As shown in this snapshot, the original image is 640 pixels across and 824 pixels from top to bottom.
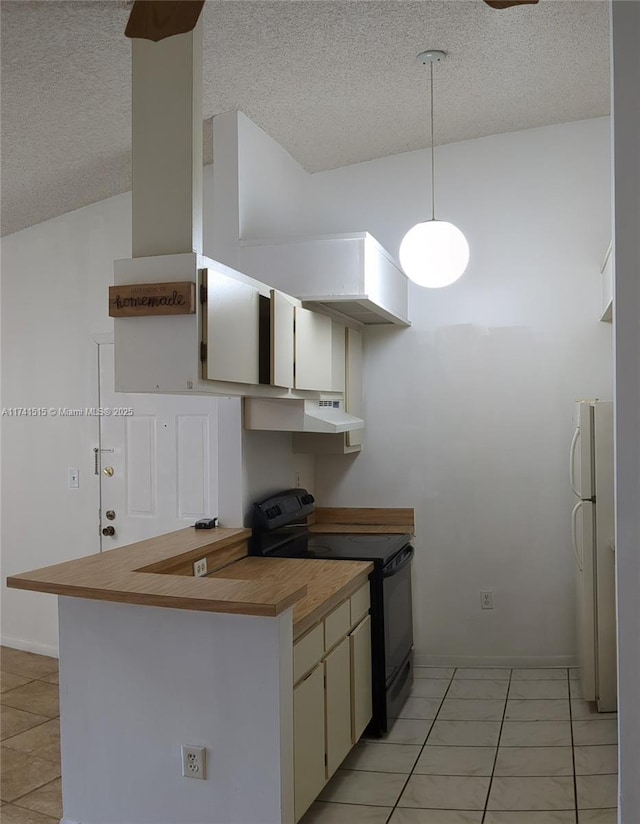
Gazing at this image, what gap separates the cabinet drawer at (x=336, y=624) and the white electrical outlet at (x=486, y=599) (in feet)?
5.47

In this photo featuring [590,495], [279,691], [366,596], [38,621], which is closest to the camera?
[279,691]

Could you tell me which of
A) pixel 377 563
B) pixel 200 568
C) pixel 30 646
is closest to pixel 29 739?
pixel 200 568

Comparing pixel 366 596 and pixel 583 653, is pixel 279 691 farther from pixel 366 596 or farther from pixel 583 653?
pixel 583 653

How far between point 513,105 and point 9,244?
11.2 feet

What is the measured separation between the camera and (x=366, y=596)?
3869 millimetres

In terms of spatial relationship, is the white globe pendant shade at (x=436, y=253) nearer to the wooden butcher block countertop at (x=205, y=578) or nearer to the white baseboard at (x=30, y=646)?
the wooden butcher block countertop at (x=205, y=578)

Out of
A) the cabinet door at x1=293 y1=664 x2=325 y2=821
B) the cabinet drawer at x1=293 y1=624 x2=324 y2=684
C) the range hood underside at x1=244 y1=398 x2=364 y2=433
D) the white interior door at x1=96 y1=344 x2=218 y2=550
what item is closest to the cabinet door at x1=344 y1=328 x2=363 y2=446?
the range hood underside at x1=244 y1=398 x2=364 y2=433

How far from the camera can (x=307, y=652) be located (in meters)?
2.98

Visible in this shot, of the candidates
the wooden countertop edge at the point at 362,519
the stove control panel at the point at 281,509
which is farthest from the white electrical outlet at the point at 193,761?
the wooden countertop edge at the point at 362,519

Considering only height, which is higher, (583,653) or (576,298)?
(576,298)

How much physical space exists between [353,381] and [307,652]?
222 cm

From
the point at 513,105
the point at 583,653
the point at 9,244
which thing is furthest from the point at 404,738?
the point at 9,244

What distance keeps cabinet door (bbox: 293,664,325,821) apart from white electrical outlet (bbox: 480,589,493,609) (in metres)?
2.06

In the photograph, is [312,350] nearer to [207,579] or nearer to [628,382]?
[207,579]
